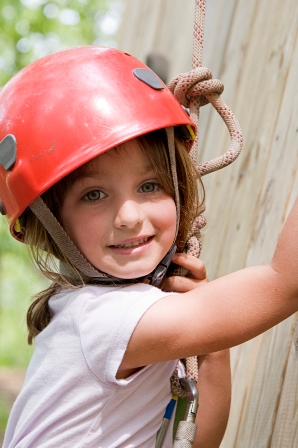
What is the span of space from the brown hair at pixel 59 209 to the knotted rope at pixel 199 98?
0.16 feet

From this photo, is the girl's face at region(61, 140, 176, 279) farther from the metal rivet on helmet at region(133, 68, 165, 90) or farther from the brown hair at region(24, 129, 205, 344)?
the metal rivet on helmet at region(133, 68, 165, 90)

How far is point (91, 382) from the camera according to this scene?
1.78 metres

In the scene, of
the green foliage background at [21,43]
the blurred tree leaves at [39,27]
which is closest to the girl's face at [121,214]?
the green foliage background at [21,43]

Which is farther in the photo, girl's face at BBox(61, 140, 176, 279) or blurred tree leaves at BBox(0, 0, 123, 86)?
blurred tree leaves at BBox(0, 0, 123, 86)

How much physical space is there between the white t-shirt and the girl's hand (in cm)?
23

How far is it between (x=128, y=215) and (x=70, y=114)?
0.32 m

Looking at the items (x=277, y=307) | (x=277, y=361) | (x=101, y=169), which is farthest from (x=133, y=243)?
(x=277, y=361)

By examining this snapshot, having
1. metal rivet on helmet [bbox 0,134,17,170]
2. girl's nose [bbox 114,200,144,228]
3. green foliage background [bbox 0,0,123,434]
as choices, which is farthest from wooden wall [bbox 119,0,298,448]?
green foliage background [bbox 0,0,123,434]

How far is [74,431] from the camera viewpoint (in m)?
1.83

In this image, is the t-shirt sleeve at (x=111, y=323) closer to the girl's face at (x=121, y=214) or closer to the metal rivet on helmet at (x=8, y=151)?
the girl's face at (x=121, y=214)

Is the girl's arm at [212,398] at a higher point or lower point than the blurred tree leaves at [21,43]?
higher

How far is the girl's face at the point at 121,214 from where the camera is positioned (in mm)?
1768

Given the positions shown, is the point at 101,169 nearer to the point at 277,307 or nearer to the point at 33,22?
the point at 277,307

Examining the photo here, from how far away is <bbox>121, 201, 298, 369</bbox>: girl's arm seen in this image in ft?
4.86
